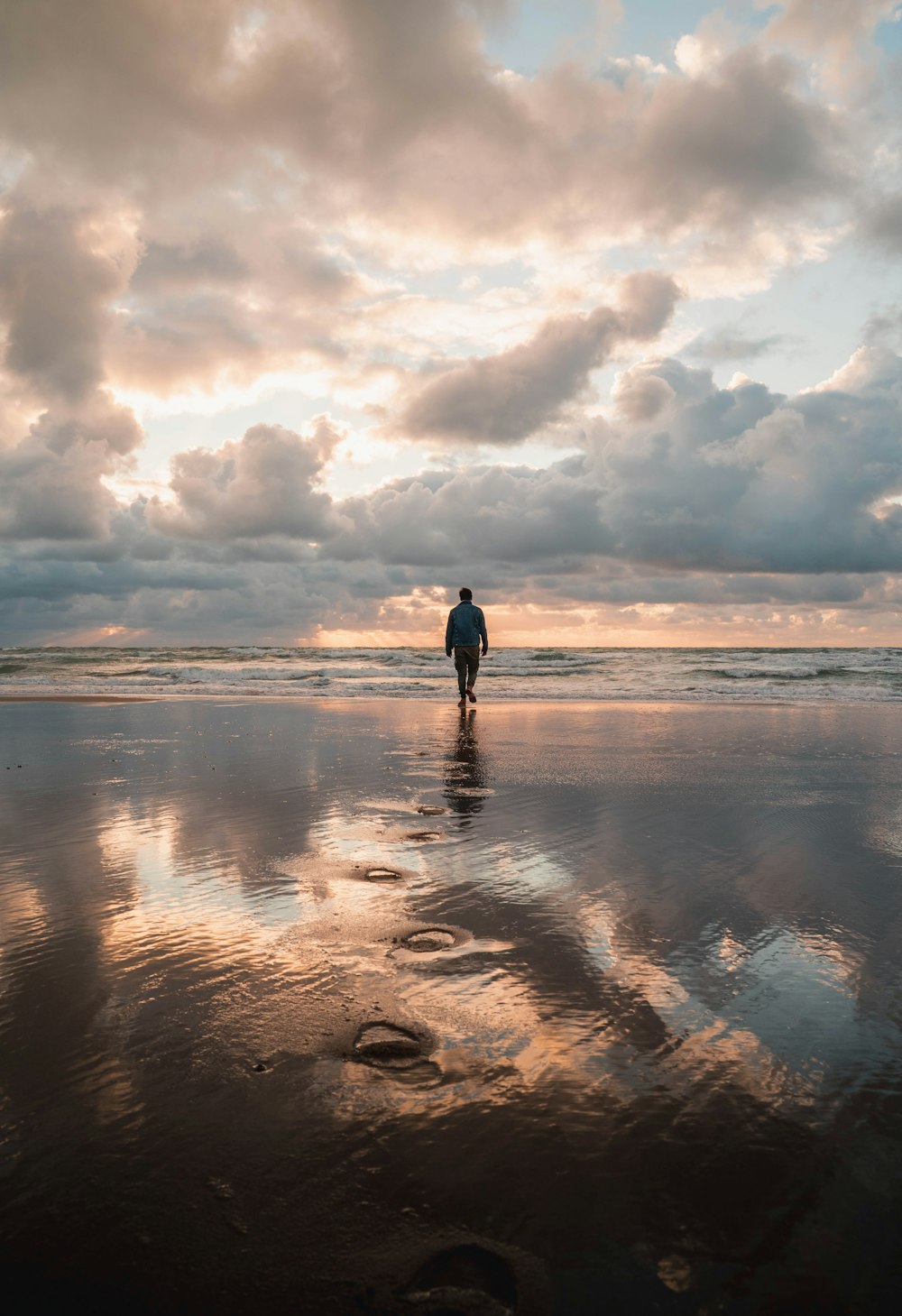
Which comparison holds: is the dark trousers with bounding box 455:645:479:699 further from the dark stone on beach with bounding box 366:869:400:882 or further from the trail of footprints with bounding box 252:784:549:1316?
the trail of footprints with bounding box 252:784:549:1316

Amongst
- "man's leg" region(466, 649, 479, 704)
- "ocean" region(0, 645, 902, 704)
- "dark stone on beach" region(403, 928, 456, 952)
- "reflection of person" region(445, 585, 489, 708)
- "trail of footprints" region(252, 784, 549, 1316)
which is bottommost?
"ocean" region(0, 645, 902, 704)

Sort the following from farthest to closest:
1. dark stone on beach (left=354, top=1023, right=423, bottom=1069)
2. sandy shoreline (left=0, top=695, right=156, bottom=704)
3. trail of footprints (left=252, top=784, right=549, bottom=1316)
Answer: sandy shoreline (left=0, top=695, right=156, bottom=704) → dark stone on beach (left=354, top=1023, right=423, bottom=1069) → trail of footprints (left=252, top=784, right=549, bottom=1316)

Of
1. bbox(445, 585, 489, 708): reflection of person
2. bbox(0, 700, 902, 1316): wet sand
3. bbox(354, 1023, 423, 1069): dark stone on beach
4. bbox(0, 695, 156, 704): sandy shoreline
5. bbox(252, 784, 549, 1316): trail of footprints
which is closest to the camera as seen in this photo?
bbox(252, 784, 549, 1316): trail of footprints

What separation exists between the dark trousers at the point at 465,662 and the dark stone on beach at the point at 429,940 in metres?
13.5

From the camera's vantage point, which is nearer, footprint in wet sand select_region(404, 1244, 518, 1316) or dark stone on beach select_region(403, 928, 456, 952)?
footprint in wet sand select_region(404, 1244, 518, 1316)

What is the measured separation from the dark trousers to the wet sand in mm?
11567

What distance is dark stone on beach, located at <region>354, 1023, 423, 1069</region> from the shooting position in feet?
7.68

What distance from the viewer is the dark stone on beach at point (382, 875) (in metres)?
4.33

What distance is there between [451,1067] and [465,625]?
14.7 metres

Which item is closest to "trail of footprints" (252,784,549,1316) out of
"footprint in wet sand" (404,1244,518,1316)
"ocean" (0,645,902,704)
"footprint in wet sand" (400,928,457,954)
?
"footprint in wet sand" (404,1244,518,1316)

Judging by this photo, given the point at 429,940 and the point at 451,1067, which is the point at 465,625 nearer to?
the point at 429,940

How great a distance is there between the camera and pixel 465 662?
17547mm

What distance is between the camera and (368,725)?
13.2 m

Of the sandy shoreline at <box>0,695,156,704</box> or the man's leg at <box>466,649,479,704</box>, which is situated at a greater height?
the man's leg at <box>466,649,479,704</box>
